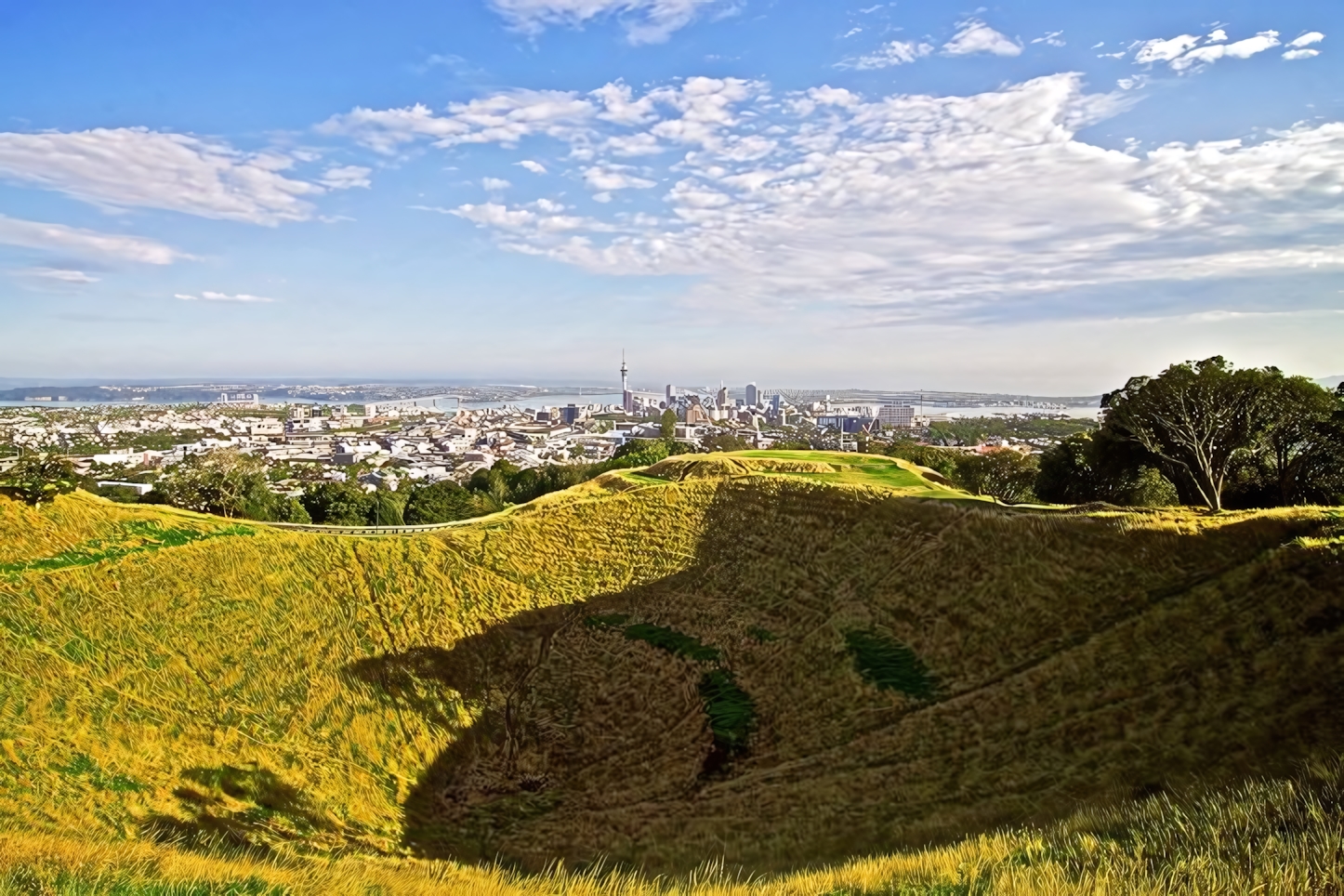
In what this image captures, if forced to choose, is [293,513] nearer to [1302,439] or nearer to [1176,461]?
[1176,461]

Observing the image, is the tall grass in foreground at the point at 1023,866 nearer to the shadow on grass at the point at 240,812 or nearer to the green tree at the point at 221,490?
the shadow on grass at the point at 240,812

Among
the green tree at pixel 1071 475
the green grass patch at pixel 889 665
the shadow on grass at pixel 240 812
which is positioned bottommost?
the shadow on grass at pixel 240 812

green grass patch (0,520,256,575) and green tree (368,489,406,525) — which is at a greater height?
green grass patch (0,520,256,575)

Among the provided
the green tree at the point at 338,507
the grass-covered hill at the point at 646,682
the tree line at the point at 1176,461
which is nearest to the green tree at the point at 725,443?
the tree line at the point at 1176,461

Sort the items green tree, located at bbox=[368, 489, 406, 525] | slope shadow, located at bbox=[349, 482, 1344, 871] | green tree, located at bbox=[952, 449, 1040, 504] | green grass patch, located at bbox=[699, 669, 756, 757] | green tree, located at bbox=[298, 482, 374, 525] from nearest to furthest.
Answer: slope shadow, located at bbox=[349, 482, 1344, 871]
green grass patch, located at bbox=[699, 669, 756, 757]
green tree, located at bbox=[298, 482, 374, 525]
green tree, located at bbox=[952, 449, 1040, 504]
green tree, located at bbox=[368, 489, 406, 525]

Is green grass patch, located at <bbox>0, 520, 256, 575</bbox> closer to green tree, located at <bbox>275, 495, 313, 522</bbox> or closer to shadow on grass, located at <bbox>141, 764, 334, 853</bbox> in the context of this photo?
shadow on grass, located at <bbox>141, 764, 334, 853</bbox>

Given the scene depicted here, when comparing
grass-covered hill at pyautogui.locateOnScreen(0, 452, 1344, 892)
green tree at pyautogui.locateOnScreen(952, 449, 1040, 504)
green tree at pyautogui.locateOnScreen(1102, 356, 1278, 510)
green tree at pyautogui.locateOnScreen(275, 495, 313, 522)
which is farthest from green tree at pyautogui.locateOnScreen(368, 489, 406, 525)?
green tree at pyautogui.locateOnScreen(1102, 356, 1278, 510)

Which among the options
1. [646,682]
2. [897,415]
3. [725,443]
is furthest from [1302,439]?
[897,415]
